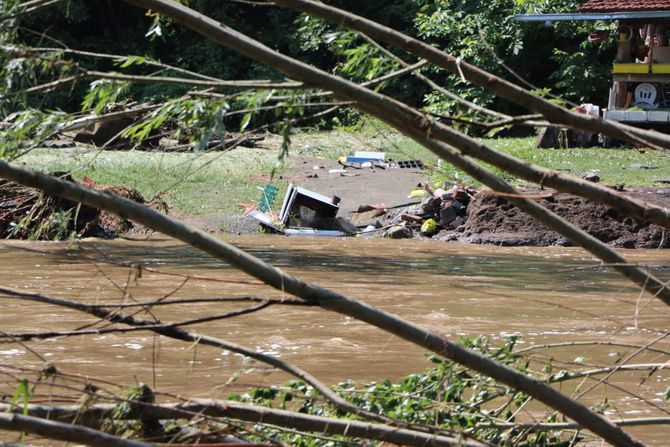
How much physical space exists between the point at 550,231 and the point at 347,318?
6.25 m

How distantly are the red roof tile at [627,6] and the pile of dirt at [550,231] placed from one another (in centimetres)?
772

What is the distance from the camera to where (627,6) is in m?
21.8

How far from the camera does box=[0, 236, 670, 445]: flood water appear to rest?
677 centimetres

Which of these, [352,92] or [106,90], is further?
[106,90]

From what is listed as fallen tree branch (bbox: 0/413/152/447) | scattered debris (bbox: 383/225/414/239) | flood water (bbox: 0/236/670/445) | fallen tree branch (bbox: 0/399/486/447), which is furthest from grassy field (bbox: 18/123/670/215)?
fallen tree branch (bbox: 0/413/152/447)

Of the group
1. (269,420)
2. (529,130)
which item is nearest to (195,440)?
(269,420)

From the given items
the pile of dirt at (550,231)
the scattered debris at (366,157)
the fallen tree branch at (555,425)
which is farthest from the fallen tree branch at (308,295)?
the scattered debris at (366,157)

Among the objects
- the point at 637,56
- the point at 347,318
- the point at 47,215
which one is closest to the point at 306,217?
the point at 47,215

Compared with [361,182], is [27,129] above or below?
above

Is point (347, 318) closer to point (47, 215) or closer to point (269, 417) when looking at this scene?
point (269, 417)

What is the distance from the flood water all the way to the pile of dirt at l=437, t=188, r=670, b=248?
47 cm

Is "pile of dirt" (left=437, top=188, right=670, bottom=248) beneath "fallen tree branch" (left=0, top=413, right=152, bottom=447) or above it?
beneath

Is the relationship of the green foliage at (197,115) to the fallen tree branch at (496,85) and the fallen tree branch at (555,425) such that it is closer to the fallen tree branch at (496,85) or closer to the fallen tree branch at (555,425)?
the fallen tree branch at (496,85)

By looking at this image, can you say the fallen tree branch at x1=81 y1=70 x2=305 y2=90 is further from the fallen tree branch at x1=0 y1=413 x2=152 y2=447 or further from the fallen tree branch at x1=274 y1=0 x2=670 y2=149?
the fallen tree branch at x1=0 y1=413 x2=152 y2=447
